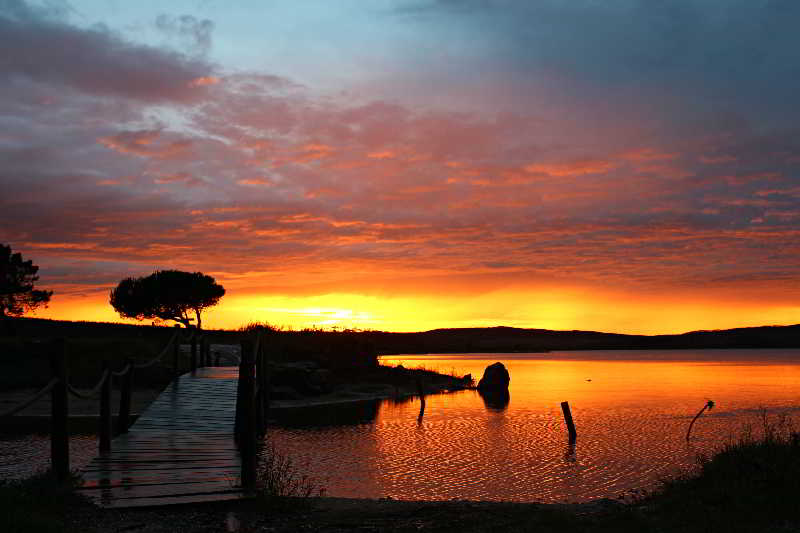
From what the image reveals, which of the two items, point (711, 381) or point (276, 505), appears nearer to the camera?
point (276, 505)

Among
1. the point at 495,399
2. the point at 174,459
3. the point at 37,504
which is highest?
the point at 37,504

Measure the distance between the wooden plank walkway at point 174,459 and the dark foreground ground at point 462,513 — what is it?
18.6 inches

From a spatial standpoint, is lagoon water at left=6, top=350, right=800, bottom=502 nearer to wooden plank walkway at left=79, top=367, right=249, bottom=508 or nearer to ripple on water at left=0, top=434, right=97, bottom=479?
ripple on water at left=0, top=434, right=97, bottom=479

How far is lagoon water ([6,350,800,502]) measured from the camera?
20000 millimetres

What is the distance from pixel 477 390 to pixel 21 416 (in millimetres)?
35428

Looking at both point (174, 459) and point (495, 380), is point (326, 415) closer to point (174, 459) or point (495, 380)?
point (495, 380)

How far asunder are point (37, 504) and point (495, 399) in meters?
42.8

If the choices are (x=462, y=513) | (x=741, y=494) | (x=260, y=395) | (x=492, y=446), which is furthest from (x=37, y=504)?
(x=492, y=446)

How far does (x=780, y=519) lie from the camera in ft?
32.6

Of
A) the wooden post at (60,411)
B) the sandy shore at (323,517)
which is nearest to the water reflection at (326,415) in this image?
the wooden post at (60,411)

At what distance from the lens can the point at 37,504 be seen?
9617 mm

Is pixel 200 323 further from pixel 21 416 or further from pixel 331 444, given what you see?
pixel 331 444

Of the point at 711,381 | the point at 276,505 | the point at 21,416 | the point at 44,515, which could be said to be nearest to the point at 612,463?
the point at 276,505

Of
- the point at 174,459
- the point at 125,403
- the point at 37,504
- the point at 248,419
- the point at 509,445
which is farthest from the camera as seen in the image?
the point at 509,445
